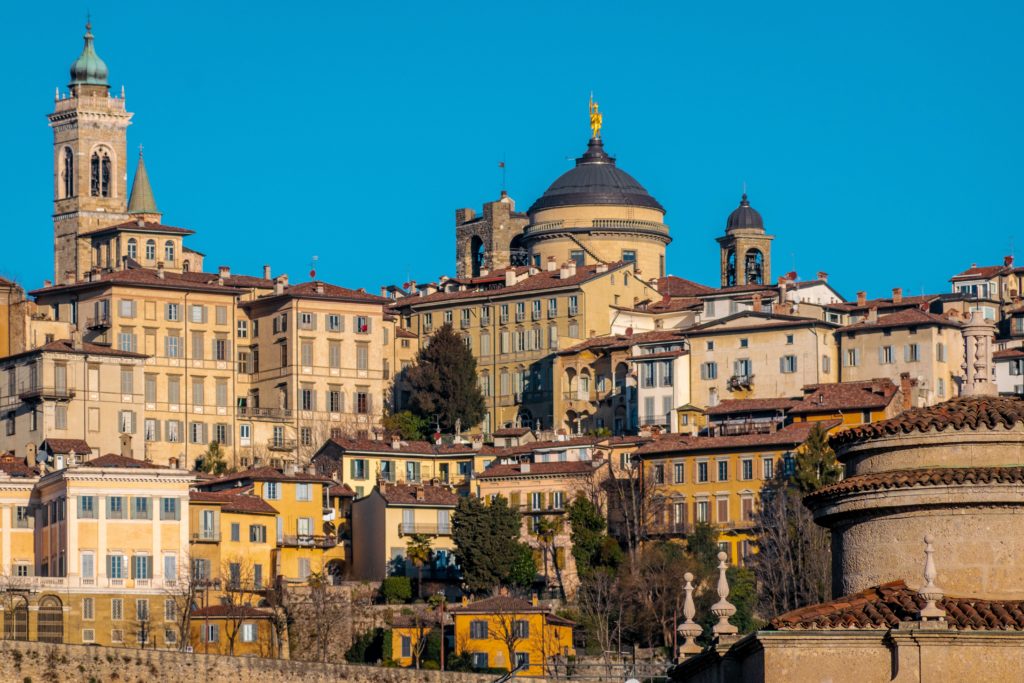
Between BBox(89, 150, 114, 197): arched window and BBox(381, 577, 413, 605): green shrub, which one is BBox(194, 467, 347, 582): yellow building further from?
BBox(89, 150, 114, 197): arched window

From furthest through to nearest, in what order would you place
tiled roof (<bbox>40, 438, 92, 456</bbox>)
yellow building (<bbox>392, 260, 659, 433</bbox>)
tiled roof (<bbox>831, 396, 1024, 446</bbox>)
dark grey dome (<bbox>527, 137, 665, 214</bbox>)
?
dark grey dome (<bbox>527, 137, 665, 214</bbox>), yellow building (<bbox>392, 260, 659, 433</bbox>), tiled roof (<bbox>40, 438, 92, 456</bbox>), tiled roof (<bbox>831, 396, 1024, 446</bbox>)

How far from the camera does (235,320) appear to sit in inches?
5089

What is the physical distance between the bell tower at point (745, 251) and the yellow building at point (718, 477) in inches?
1577

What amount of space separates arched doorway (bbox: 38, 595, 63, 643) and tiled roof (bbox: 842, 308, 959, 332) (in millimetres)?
39961

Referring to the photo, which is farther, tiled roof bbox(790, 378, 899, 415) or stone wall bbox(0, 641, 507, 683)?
tiled roof bbox(790, 378, 899, 415)

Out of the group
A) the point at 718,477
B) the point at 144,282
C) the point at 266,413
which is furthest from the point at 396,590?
the point at 144,282

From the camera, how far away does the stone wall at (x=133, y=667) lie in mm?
85250

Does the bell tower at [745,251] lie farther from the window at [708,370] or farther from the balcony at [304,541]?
the balcony at [304,541]

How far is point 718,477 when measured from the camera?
355 ft

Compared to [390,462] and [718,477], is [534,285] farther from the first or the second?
[718,477]

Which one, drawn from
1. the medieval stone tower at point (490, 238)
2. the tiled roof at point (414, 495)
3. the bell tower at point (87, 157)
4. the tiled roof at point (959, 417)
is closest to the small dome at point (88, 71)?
the bell tower at point (87, 157)

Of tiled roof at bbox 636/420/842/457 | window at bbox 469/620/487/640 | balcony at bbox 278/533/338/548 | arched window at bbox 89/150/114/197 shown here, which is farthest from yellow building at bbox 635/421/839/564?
arched window at bbox 89/150/114/197

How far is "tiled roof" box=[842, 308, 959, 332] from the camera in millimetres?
119750

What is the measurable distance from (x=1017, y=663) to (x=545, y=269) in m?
112
